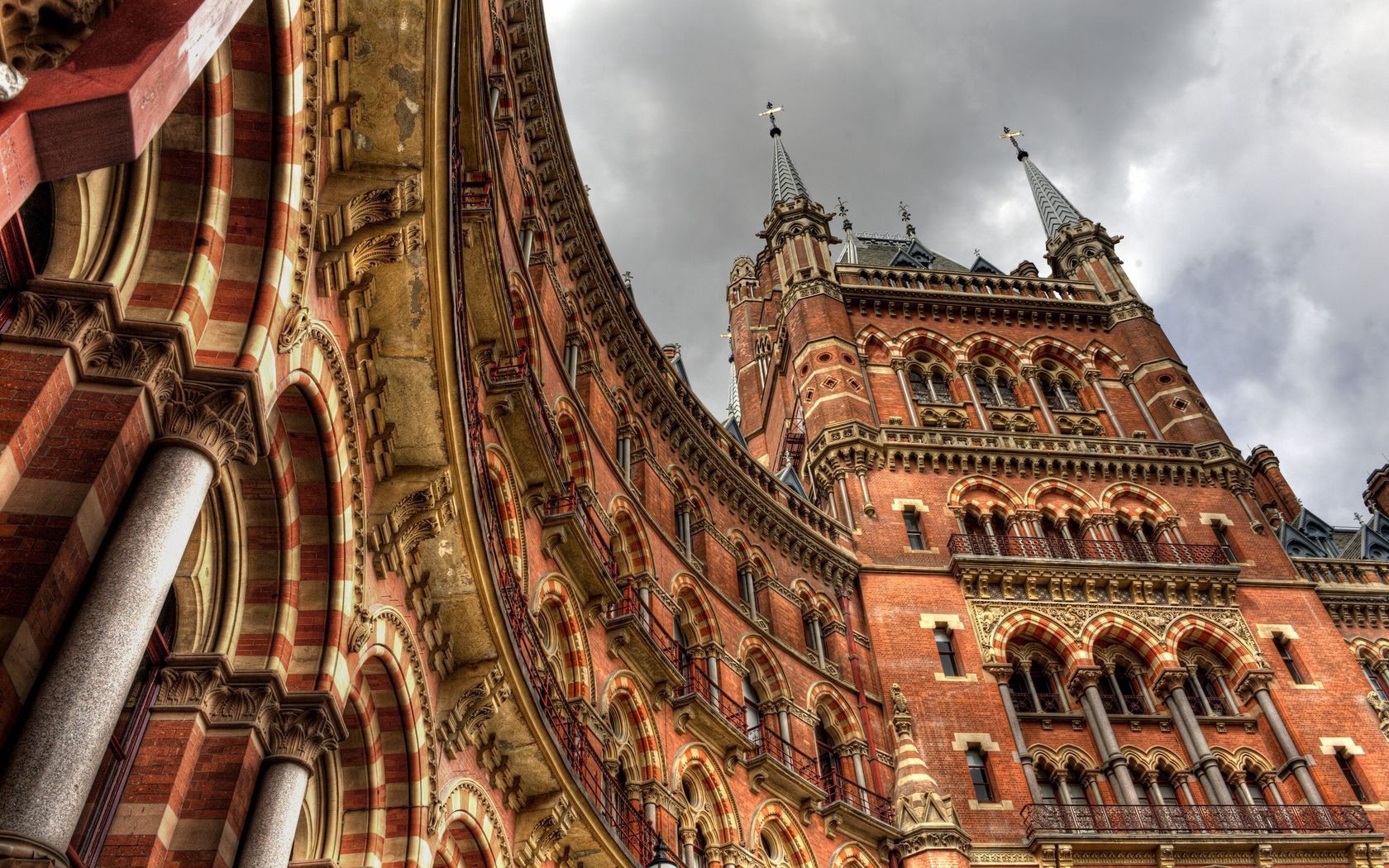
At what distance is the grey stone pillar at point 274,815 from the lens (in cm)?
930

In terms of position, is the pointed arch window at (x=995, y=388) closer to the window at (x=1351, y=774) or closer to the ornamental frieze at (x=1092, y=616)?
the ornamental frieze at (x=1092, y=616)

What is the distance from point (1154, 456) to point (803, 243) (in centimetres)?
1450

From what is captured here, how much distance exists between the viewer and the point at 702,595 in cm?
2475

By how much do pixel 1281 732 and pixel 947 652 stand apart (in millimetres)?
8963

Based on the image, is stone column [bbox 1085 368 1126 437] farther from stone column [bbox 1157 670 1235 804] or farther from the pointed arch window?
stone column [bbox 1157 670 1235 804]

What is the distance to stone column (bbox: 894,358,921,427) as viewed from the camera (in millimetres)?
37750

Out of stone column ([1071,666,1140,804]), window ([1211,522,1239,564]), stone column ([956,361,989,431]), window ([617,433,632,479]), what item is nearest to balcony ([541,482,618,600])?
window ([617,433,632,479])

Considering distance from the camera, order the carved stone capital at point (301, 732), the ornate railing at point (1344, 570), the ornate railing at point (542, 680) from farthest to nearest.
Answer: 1. the ornate railing at point (1344, 570)
2. the ornate railing at point (542, 680)
3. the carved stone capital at point (301, 732)

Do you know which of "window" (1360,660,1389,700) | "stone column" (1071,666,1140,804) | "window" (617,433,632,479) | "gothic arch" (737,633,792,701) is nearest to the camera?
"window" (617,433,632,479)

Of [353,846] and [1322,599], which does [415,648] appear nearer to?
[353,846]

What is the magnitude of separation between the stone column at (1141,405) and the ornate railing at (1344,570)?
5.82 metres

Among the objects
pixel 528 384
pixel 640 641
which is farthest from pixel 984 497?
pixel 528 384

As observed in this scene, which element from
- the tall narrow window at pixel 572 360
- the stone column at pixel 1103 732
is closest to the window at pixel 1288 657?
the stone column at pixel 1103 732

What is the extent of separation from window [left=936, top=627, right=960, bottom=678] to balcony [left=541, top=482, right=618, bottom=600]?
13.0 meters
